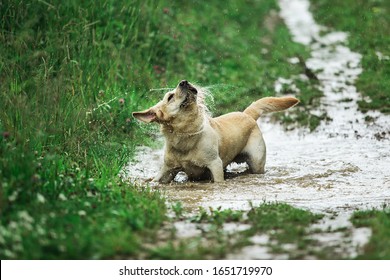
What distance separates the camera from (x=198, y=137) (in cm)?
880

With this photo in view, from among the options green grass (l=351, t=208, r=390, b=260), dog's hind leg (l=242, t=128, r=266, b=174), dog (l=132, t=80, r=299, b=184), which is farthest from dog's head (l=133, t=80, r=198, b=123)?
green grass (l=351, t=208, r=390, b=260)

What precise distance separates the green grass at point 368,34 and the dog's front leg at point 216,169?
456cm

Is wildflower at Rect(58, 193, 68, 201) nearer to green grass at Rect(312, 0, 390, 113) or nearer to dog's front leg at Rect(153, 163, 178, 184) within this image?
dog's front leg at Rect(153, 163, 178, 184)

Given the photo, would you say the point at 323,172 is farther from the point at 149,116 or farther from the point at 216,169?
the point at 149,116

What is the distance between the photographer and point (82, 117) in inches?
358

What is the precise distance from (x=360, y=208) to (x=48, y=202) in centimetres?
289

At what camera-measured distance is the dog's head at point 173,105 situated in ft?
27.5

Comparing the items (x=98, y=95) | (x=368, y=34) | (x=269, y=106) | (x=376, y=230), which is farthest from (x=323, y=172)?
(x=368, y=34)

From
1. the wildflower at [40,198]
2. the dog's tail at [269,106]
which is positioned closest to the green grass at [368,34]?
the dog's tail at [269,106]

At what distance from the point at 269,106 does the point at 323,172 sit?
126 centimetres

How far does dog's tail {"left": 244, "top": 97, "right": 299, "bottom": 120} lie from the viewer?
999 cm

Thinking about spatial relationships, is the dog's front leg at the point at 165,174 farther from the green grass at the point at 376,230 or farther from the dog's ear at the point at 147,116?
the green grass at the point at 376,230
